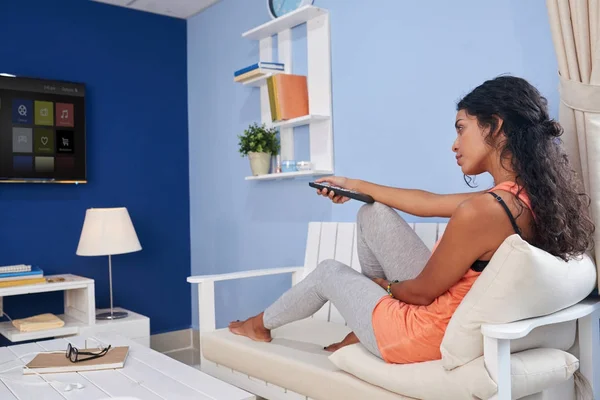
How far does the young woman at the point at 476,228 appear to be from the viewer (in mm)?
1661

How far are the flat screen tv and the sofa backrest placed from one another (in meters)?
1.59

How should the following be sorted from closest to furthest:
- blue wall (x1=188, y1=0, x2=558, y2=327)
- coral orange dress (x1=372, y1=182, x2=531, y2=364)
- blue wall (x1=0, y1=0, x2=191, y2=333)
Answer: coral orange dress (x1=372, y1=182, x2=531, y2=364)
blue wall (x1=188, y1=0, x2=558, y2=327)
blue wall (x1=0, y1=0, x2=191, y2=333)

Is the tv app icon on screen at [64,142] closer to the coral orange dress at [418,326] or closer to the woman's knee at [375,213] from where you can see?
the woman's knee at [375,213]

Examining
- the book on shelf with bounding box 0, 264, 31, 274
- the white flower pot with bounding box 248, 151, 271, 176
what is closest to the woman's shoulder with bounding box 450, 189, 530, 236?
the white flower pot with bounding box 248, 151, 271, 176

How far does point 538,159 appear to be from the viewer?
1.70 metres

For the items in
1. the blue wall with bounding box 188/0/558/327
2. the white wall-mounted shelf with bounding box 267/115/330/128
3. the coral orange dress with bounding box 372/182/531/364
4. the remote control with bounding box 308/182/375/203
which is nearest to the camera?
the coral orange dress with bounding box 372/182/531/364

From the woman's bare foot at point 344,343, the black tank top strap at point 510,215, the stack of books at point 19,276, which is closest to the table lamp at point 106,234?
the stack of books at point 19,276

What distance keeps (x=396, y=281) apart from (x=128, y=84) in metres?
2.65

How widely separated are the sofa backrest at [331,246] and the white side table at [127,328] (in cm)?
106

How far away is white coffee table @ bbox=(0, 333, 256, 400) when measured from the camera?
1716 mm

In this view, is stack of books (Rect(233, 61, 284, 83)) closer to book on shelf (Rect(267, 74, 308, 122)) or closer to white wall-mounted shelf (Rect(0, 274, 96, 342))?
book on shelf (Rect(267, 74, 308, 122))

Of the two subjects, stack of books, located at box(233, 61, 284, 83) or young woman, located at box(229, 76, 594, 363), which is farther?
stack of books, located at box(233, 61, 284, 83)

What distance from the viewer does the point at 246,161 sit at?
12.4 ft

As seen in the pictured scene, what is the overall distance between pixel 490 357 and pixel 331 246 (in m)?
1.45
